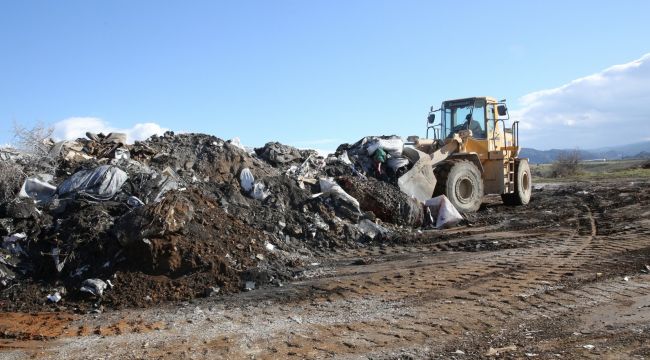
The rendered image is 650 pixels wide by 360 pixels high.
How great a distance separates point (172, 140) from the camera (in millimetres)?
11227

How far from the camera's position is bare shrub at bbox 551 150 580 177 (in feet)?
121

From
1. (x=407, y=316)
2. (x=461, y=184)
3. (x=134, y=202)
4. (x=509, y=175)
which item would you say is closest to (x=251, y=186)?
(x=134, y=202)

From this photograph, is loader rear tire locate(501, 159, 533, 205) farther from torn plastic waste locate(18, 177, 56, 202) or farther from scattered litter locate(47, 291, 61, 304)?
scattered litter locate(47, 291, 61, 304)

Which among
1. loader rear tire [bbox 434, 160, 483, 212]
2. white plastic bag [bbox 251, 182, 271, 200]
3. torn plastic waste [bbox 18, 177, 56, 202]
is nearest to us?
torn plastic waste [bbox 18, 177, 56, 202]

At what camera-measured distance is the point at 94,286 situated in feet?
21.1

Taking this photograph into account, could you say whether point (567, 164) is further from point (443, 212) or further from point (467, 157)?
point (443, 212)

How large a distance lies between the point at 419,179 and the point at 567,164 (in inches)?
1152

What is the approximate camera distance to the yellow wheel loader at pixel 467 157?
12273 millimetres

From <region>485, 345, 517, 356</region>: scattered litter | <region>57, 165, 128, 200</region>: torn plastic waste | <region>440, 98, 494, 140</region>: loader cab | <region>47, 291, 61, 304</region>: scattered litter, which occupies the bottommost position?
<region>485, 345, 517, 356</region>: scattered litter

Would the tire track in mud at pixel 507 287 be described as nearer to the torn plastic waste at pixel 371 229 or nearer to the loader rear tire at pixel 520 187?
the torn plastic waste at pixel 371 229

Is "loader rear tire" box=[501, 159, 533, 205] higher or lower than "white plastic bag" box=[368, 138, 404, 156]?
lower

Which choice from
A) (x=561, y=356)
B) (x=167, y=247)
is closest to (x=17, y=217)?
(x=167, y=247)

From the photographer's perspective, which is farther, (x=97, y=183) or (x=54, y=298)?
(x=97, y=183)

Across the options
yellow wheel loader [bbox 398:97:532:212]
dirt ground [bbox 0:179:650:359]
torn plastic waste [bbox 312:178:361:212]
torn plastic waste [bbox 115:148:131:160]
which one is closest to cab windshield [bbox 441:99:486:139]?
yellow wheel loader [bbox 398:97:532:212]
